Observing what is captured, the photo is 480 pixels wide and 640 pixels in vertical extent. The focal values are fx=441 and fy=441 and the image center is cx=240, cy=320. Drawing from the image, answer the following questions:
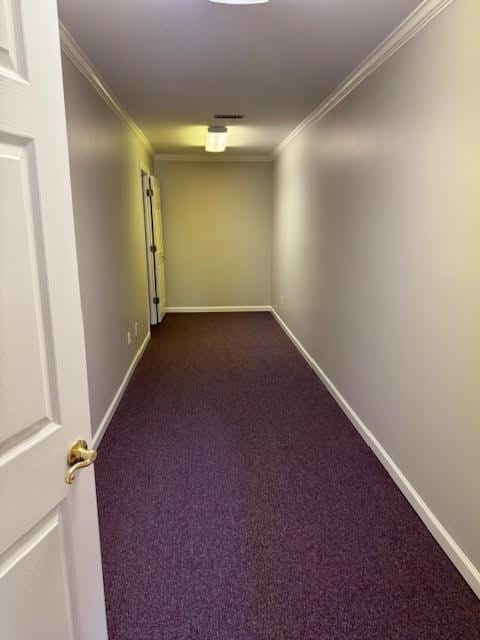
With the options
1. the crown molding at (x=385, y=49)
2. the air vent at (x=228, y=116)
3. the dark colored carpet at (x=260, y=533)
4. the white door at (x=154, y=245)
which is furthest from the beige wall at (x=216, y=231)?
the dark colored carpet at (x=260, y=533)

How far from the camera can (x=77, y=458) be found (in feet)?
3.27

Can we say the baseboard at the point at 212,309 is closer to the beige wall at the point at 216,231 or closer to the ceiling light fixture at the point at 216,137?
the beige wall at the point at 216,231

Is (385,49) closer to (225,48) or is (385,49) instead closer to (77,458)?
(225,48)

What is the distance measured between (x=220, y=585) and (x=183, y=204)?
5583mm

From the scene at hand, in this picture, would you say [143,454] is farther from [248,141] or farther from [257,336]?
[248,141]

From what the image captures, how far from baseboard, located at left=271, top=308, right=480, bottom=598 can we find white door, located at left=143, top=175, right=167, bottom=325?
3.08 m

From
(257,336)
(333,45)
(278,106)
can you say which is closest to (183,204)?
(257,336)

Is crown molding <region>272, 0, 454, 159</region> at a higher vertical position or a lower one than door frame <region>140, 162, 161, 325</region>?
higher

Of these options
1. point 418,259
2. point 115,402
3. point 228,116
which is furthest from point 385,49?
point 115,402

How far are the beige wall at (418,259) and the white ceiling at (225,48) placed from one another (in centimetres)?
26

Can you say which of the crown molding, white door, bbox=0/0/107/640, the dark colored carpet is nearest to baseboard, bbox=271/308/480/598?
the dark colored carpet

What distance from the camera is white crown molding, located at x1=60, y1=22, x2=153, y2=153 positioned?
88.7 inches

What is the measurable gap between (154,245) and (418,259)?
4.19m

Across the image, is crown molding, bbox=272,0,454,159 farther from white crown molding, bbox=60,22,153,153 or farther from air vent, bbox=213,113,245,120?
white crown molding, bbox=60,22,153,153
